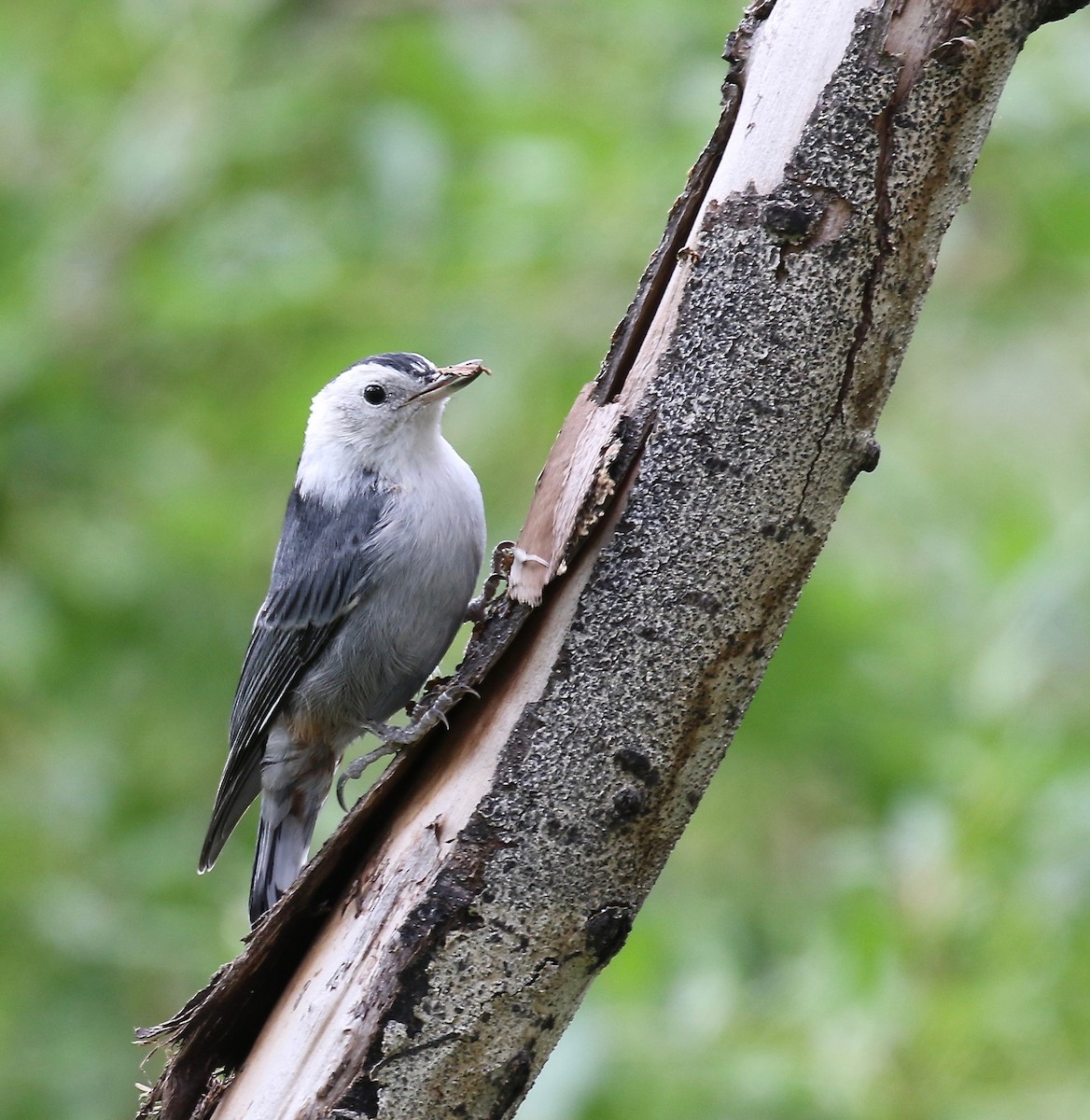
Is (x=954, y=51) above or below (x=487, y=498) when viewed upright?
below

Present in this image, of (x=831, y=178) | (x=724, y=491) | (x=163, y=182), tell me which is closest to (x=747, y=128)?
(x=831, y=178)

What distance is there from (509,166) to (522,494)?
0.98 m

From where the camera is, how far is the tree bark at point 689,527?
182cm

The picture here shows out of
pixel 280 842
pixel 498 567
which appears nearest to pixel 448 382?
pixel 498 567

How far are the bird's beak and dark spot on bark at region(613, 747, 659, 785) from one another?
150 centimetres

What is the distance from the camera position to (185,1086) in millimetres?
2166

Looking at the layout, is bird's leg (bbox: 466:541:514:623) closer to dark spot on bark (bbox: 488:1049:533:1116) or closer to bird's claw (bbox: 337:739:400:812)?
bird's claw (bbox: 337:739:400:812)

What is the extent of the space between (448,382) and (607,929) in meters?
1.75

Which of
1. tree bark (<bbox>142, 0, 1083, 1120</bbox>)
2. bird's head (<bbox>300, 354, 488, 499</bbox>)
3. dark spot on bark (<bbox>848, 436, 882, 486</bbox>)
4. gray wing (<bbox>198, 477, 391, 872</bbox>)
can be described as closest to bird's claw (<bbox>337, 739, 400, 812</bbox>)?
gray wing (<bbox>198, 477, 391, 872</bbox>)

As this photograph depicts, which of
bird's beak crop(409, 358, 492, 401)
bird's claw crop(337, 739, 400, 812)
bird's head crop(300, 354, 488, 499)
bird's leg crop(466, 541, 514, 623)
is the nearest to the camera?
bird's leg crop(466, 541, 514, 623)

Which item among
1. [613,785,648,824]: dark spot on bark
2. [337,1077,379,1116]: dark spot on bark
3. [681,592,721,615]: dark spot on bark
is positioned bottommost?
[337,1077,379,1116]: dark spot on bark

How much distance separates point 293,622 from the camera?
3.29 meters

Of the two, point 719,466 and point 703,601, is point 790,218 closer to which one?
point 719,466

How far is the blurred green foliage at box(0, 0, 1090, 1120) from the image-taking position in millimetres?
3082
